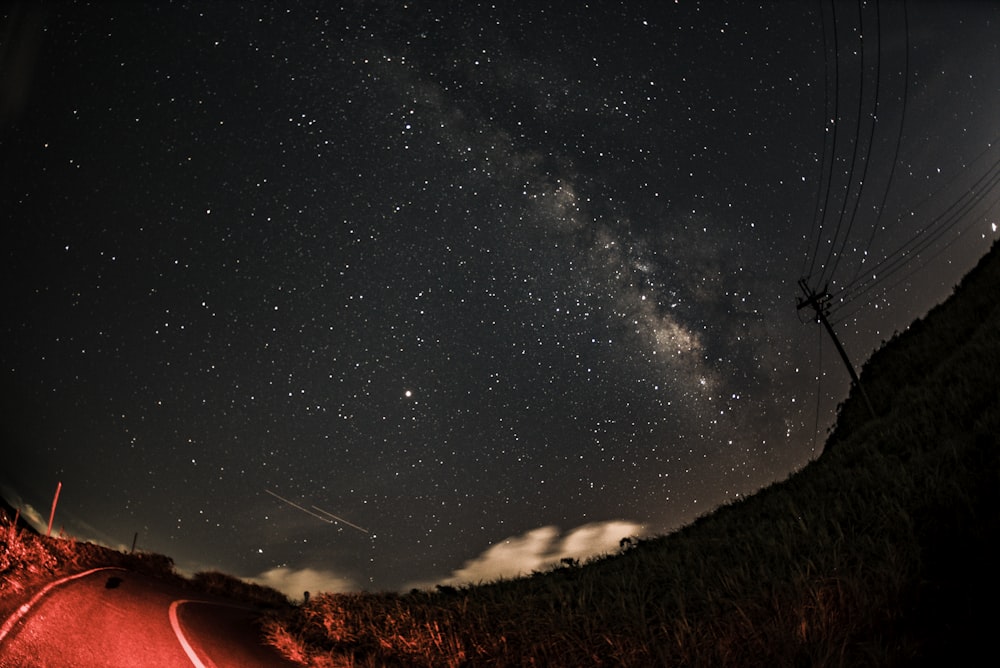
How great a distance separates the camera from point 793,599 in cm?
446

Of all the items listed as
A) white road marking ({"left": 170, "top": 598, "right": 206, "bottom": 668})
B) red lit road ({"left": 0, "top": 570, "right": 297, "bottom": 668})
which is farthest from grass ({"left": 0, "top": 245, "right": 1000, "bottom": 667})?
Answer: white road marking ({"left": 170, "top": 598, "right": 206, "bottom": 668})

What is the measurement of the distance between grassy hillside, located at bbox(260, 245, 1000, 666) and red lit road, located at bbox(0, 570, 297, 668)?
0.84 metres

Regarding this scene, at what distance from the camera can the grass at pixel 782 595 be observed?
3969mm

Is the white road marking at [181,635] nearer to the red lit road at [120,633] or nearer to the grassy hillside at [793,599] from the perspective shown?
the red lit road at [120,633]

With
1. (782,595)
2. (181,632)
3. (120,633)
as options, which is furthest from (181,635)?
(782,595)

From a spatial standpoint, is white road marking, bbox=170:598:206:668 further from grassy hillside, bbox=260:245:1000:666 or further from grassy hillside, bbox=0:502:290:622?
grassy hillside, bbox=0:502:290:622

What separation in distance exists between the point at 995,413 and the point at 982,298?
1782cm

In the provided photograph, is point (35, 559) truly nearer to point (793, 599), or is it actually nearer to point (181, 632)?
point (181, 632)

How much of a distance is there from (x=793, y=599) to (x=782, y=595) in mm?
143

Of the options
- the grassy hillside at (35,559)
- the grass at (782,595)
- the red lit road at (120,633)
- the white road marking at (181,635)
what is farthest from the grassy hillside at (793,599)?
the grassy hillside at (35,559)

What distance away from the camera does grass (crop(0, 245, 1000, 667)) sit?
397 centimetres

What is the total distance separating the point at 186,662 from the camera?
20.4 feet

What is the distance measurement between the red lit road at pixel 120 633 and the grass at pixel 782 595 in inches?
22.3

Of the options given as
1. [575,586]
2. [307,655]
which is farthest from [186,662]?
[575,586]
